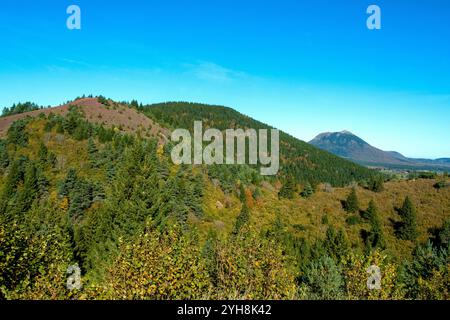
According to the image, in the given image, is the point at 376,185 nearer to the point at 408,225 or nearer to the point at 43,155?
the point at 408,225

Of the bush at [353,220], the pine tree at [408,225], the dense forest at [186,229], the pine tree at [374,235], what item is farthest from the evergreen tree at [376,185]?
the pine tree at [374,235]

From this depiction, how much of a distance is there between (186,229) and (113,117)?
266ft

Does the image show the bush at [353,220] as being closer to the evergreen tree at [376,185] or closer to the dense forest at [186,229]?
the dense forest at [186,229]

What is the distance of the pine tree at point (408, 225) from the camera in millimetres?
59062

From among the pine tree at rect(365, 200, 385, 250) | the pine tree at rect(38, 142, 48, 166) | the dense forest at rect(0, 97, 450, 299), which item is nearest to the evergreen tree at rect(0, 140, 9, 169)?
the dense forest at rect(0, 97, 450, 299)

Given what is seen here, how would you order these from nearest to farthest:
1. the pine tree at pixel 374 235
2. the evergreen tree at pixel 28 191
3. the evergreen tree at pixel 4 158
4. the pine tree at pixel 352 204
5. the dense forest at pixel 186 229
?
the dense forest at pixel 186 229 → the pine tree at pixel 374 235 → the evergreen tree at pixel 28 191 → the pine tree at pixel 352 204 → the evergreen tree at pixel 4 158

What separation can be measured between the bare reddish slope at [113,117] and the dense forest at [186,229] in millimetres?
7724

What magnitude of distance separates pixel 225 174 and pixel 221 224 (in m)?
28.9

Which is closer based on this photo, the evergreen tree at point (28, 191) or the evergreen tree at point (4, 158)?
the evergreen tree at point (28, 191)

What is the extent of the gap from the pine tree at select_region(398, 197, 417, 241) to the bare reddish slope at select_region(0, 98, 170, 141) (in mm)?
78041

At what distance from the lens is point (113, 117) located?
12562cm
